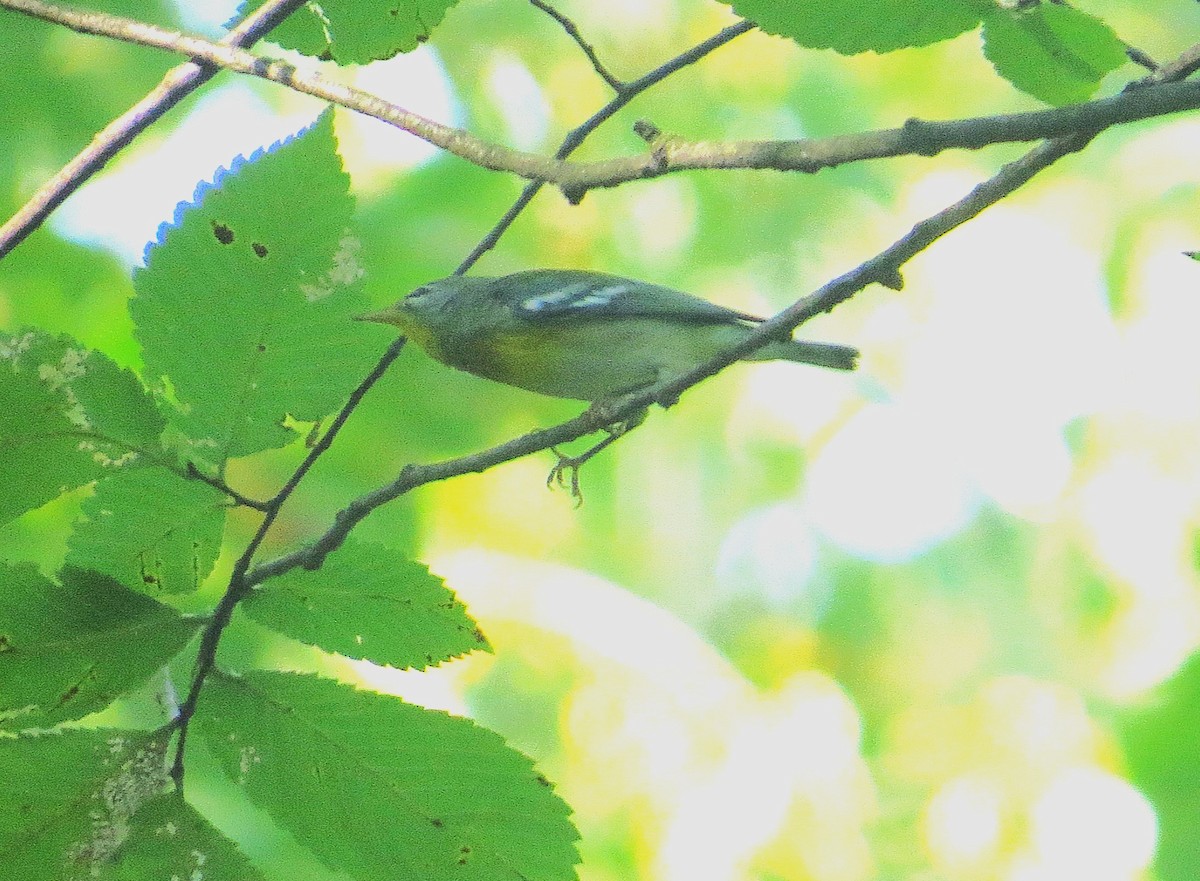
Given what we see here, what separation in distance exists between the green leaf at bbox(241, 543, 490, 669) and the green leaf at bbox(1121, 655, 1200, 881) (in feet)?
17.9

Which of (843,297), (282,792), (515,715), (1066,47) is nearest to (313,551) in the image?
(282,792)

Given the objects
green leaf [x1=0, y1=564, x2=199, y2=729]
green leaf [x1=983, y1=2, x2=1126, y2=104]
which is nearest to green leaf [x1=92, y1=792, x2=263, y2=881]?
green leaf [x1=0, y1=564, x2=199, y2=729]

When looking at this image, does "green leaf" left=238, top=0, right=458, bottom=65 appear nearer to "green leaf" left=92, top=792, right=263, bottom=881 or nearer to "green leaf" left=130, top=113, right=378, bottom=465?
"green leaf" left=130, top=113, right=378, bottom=465

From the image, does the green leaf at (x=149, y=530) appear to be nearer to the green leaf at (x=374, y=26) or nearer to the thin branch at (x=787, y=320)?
the thin branch at (x=787, y=320)

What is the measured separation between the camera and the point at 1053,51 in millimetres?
1404

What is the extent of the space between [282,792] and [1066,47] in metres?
1.27

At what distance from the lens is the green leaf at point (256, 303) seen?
1.64m

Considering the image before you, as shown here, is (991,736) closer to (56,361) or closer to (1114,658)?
(1114,658)

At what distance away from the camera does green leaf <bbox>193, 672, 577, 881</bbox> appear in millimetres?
1545

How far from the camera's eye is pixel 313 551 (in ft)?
5.57

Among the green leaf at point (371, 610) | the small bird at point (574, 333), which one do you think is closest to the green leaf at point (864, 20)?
the green leaf at point (371, 610)

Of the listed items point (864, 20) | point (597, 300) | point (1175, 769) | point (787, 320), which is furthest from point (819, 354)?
point (1175, 769)

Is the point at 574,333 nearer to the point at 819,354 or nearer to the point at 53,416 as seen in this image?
the point at 819,354

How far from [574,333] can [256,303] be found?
2.55 metres
